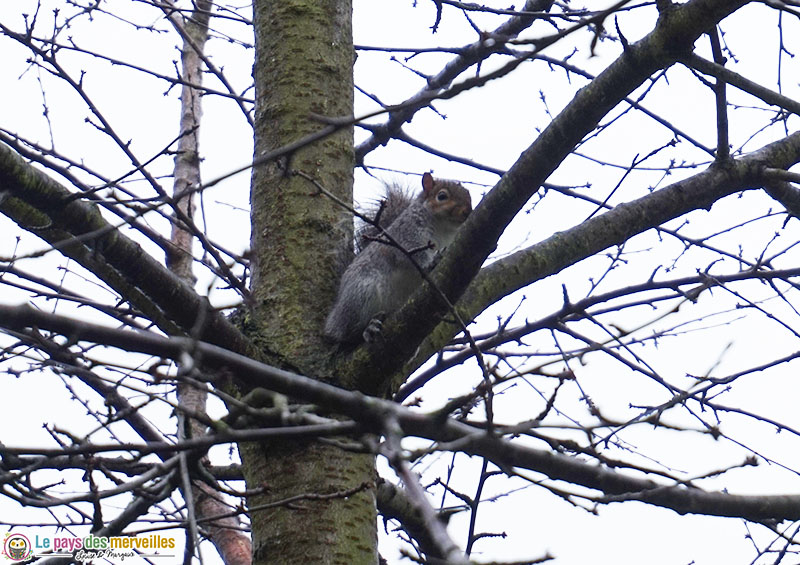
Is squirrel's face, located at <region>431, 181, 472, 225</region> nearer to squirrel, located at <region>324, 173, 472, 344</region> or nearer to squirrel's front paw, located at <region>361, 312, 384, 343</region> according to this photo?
squirrel, located at <region>324, 173, 472, 344</region>

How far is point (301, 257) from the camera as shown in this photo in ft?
9.24

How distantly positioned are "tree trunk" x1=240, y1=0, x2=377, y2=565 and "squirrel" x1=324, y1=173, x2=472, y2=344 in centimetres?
10

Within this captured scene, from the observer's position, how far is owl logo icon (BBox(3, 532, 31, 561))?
2732mm

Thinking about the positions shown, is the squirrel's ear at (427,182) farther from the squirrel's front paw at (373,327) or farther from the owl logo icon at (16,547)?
the owl logo icon at (16,547)

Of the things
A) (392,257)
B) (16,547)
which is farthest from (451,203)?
(16,547)

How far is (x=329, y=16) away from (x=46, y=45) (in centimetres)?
109

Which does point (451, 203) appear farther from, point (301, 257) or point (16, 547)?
point (16, 547)

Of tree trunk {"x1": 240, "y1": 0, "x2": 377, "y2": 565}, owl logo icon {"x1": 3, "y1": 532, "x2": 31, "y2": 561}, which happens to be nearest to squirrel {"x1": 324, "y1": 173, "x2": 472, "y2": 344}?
tree trunk {"x1": 240, "y1": 0, "x2": 377, "y2": 565}

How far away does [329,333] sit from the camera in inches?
105

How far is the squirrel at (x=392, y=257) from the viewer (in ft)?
9.22

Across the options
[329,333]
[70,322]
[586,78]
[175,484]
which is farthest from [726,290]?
[70,322]

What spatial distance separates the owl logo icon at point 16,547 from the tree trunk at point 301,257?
0.82 metres

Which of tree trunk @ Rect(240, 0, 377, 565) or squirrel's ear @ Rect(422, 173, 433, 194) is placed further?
squirrel's ear @ Rect(422, 173, 433, 194)

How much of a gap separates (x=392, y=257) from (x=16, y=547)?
1578 mm
